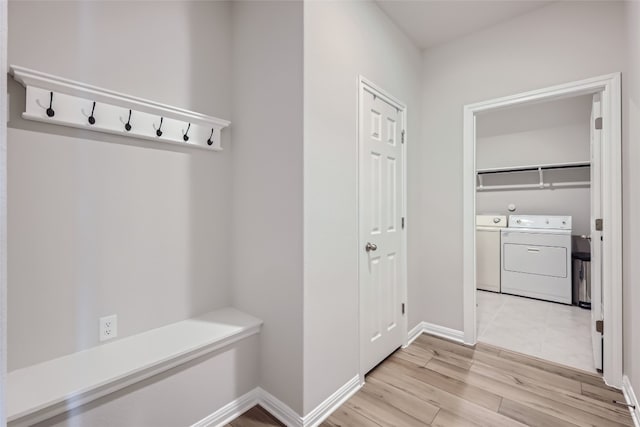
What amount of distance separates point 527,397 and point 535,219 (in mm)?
2927

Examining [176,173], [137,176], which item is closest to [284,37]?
[176,173]

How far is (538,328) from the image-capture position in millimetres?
2771

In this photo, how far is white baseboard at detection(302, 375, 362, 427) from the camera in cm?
154

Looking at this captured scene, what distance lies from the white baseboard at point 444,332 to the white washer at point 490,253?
1.85 meters

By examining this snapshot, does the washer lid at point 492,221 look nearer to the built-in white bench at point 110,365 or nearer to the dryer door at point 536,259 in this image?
the dryer door at point 536,259

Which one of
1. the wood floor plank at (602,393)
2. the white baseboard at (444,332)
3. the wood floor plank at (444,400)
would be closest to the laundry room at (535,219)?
the white baseboard at (444,332)

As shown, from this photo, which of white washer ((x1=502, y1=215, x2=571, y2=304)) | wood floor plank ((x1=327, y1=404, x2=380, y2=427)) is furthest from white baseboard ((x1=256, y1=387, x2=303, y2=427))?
white washer ((x1=502, y1=215, x2=571, y2=304))

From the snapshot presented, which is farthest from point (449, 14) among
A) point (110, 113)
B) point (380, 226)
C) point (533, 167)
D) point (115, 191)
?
point (533, 167)

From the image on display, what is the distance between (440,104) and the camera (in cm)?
263

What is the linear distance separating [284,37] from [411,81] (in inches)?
56.0

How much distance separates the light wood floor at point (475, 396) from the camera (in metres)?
1.58

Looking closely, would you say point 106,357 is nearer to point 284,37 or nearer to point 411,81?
point 284,37

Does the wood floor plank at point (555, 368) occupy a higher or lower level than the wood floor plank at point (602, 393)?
higher

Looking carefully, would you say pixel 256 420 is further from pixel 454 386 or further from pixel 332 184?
pixel 332 184
